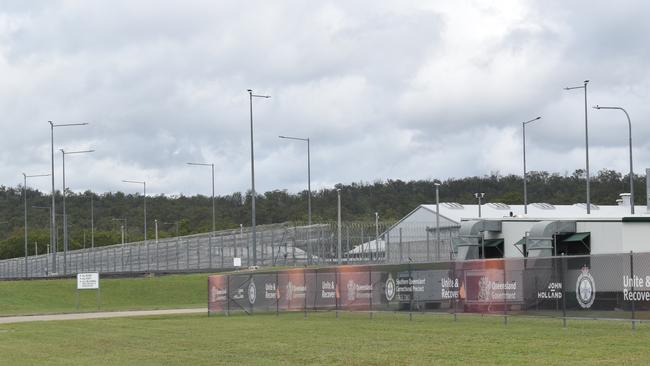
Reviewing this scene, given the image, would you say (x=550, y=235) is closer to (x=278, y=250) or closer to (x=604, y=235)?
(x=604, y=235)

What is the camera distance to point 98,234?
170000mm

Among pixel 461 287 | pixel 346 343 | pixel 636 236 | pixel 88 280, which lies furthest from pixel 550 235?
pixel 88 280

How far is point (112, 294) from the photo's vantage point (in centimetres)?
6875

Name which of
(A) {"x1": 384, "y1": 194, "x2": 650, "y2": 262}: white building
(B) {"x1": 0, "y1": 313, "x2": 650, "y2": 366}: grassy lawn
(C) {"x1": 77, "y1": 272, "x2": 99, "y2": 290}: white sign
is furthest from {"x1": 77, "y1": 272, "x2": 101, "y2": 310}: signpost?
(B) {"x1": 0, "y1": 313, "x2": 650, "y2": 366}: grassy lawn

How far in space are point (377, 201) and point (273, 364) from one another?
14694cm

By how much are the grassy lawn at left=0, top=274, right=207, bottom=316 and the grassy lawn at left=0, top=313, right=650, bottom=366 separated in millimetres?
28794

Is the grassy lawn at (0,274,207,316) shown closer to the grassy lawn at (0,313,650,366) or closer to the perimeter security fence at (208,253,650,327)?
the perimeter security fence at (208,253,650,327)

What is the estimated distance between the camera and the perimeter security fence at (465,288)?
81.1ft

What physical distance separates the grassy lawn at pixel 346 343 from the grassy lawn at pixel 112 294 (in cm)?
2879

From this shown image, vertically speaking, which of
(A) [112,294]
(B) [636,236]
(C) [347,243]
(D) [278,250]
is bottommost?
(A) [112,294]

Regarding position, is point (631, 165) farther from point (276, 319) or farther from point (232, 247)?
point (232, 247)

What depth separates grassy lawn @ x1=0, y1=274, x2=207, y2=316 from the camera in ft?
205

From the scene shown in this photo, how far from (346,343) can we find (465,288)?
24.2ft

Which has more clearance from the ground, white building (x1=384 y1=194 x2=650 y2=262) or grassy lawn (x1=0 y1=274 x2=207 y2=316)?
white building (x1=384 y1=194 x2=650 y2=262)
